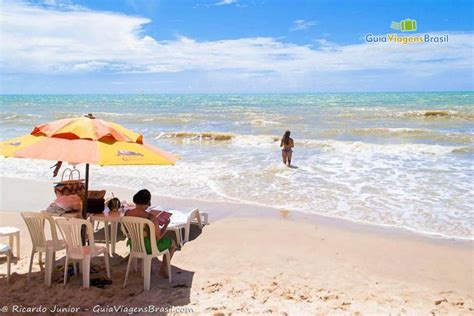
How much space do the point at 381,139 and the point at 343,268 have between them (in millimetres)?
18446

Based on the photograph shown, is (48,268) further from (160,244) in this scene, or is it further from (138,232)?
(160,244)

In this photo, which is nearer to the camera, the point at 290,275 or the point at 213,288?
the point at 213,288

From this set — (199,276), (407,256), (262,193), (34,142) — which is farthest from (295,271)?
(262,193)

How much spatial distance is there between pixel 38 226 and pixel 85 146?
121 centimetres

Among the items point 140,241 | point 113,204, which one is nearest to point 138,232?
point 140,241

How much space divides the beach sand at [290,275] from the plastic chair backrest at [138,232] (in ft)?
1.61

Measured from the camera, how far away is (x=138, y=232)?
5.17m

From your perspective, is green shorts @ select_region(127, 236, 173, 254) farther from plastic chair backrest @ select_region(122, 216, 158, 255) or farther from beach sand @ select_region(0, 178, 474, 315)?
beach sand @ select_region(0, 178, 474, 315)

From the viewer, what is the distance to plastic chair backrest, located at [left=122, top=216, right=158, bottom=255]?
16.8ft

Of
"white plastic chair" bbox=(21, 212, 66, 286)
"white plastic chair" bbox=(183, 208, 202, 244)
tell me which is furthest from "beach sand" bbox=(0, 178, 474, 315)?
"white plastic chair" bbox=(21, 212, 66, 286)

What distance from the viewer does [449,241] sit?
734 centimetres

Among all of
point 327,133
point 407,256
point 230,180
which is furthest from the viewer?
point 327,133

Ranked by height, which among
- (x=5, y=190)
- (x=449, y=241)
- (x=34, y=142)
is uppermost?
(x=34, y=142)

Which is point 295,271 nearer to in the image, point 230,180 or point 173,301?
point 173,301
